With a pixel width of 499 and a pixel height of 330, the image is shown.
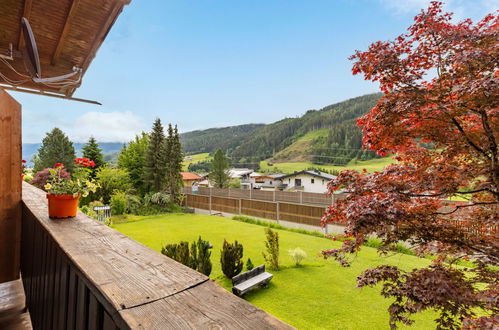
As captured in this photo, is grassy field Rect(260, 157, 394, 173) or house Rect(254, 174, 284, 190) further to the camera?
grassy field Rect(260, 157, 394, 173)

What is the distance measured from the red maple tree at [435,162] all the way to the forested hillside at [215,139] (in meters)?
57.3

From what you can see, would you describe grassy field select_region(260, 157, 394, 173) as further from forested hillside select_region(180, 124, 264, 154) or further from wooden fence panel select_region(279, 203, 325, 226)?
wooden fence panel select_region(279, 203, 325, 226)

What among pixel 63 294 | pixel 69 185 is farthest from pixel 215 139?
pixel 63 294

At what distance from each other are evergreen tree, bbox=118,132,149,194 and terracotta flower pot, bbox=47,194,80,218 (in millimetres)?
15204

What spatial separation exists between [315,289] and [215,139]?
235 feet

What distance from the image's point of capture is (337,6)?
22.8 m

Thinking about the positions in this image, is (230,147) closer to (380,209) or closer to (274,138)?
(274,138)

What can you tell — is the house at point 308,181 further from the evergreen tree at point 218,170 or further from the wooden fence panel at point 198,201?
the wooden fence panel at point 198,201

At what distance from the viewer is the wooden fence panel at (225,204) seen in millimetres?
13109

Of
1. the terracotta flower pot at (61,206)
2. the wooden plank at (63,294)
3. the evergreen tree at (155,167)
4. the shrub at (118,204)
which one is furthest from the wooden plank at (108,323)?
the evergreen tree at (155,167)

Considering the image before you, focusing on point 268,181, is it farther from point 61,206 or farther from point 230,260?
point 61,206

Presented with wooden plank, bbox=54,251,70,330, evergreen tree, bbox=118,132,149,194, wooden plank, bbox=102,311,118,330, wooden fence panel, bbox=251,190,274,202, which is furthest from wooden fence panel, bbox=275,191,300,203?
wooden plank, bbox=102,311,118,330

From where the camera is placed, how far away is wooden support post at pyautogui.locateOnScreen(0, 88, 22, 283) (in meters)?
1.97

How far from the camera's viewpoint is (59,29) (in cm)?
190
